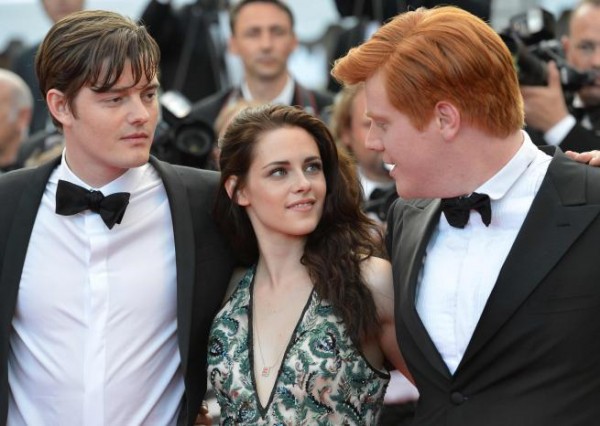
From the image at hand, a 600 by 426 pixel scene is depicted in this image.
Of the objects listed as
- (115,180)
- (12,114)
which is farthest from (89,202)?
(12,114)

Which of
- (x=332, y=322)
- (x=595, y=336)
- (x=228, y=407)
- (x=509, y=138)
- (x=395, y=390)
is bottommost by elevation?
(x=395, y=390)

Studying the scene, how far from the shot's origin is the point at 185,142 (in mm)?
4723

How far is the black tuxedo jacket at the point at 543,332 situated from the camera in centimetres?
273

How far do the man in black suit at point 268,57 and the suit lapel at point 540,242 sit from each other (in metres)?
2.77

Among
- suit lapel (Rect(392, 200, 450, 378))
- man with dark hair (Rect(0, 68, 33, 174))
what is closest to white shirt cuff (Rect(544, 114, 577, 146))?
suit lapel (Rect(392, 200, 450, 378))

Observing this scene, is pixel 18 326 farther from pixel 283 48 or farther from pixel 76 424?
pixel 283 48

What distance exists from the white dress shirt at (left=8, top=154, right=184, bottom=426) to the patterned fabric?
179 millimetres

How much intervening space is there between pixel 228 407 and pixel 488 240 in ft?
3.24

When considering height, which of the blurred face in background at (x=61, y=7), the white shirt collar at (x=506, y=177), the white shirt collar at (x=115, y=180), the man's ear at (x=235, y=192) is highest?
the white shirt collar at (x=506, y=177)

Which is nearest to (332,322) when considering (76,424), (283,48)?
(76,424)

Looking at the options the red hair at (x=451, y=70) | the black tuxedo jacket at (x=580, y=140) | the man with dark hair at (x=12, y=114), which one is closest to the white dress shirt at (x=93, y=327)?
the red hair at (x=451, y=70)

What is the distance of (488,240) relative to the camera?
294 cm

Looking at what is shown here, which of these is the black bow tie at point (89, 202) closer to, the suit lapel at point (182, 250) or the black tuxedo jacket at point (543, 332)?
the suit lapel at point (182, 250)

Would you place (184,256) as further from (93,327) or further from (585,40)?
(585,40)
